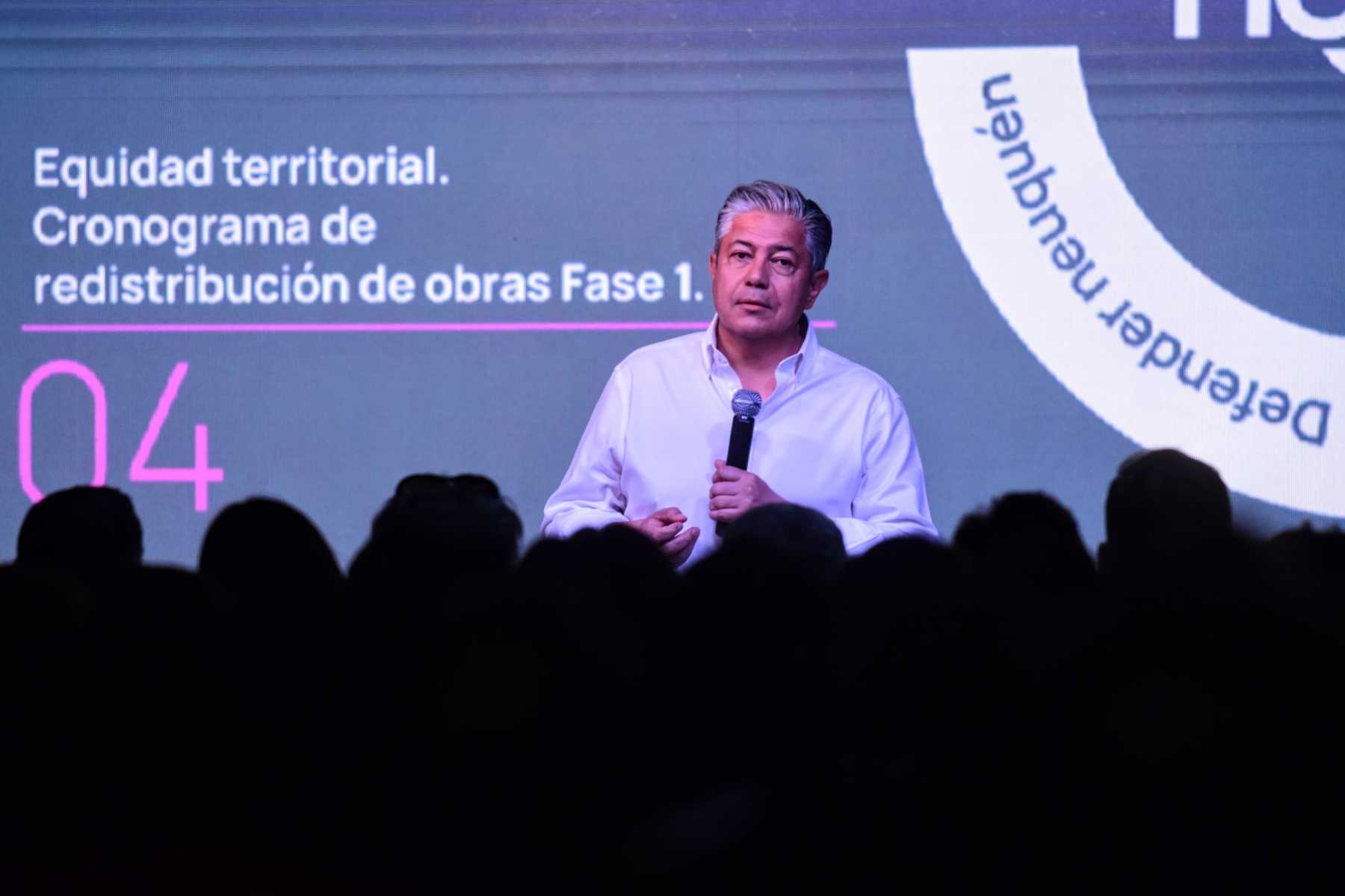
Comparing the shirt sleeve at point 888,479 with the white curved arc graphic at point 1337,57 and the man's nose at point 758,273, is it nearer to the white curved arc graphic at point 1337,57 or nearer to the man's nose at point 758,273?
the man's nose at point 758,273

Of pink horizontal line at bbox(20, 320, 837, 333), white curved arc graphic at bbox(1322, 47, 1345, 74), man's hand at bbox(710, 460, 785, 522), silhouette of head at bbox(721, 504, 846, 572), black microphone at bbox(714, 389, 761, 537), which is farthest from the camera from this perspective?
pink horizontal line at bbox(20, 320, 837, 333)

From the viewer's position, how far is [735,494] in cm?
281

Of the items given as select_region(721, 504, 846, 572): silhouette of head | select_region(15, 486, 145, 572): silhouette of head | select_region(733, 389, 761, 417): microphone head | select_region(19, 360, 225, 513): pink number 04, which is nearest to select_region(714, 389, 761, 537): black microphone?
select_region(733, 389, 761, 417): microphone head

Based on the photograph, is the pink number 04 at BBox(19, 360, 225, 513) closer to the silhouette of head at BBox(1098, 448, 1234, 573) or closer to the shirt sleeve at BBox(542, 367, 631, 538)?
the shirt sleeve at BBox(542, 367, 631, 538)

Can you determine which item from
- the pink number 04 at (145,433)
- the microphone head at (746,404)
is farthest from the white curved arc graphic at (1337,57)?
the pink number 04 at (145,433)

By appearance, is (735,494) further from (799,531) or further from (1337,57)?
(1337,57)

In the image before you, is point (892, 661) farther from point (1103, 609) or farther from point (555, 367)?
point (555, 367)

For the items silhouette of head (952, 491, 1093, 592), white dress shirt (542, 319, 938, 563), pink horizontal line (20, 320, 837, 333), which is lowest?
silhouette of head (952, 491, 1093, 592)

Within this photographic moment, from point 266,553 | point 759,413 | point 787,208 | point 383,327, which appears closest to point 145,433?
point 383,327

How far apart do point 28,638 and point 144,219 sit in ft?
10.3

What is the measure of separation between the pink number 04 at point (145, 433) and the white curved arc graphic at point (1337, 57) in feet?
11.5

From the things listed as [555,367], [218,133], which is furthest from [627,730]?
[218,133]

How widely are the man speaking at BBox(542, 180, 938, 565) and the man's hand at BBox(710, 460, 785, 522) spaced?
39 cm

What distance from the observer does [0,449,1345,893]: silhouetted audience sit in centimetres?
141
